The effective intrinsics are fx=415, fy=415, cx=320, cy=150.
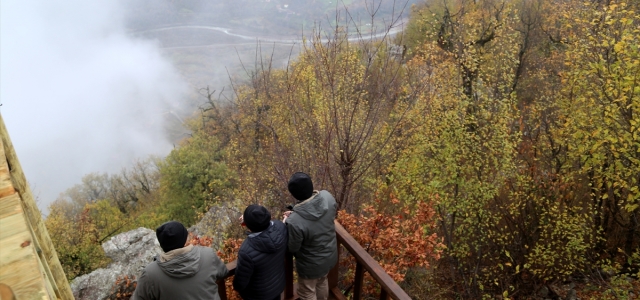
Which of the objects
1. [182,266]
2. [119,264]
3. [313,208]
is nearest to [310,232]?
[313,208]

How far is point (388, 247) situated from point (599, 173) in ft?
24.5

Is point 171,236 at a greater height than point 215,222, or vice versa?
point 171,236

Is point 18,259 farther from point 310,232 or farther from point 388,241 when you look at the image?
point 388,241

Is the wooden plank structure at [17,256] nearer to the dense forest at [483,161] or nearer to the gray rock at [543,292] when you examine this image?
the dense forest at [483,161]

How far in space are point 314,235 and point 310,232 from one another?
0.19 feet

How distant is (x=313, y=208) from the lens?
3832mm

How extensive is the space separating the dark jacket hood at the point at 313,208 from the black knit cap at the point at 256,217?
42 centimetres

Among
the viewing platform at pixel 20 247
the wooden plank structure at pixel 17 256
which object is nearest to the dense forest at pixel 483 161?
the viewing platform at pixel 20 247

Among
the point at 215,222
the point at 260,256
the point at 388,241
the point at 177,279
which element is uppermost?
the point at 177,279

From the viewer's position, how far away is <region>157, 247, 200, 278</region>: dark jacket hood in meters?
3.01

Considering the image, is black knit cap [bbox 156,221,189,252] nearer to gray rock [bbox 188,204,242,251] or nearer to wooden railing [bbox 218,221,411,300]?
wooden railing [bbox 218,221,411,300]

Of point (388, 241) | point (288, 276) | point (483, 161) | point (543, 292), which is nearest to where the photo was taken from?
point (288, 276)

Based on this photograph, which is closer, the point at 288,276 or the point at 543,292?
the point at 288,276

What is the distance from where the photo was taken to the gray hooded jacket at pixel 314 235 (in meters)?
3.79
